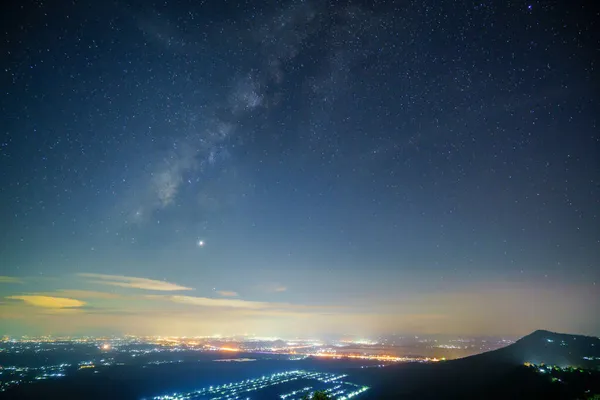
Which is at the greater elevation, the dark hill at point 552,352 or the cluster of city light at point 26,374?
the dark hill at point 552,352

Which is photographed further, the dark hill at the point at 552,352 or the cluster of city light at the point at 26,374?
the cluster of city light at the point at 26,374

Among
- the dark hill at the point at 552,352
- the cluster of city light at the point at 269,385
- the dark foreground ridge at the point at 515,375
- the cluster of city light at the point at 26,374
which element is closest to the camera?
the dark foreground ridge at the point at 515,375

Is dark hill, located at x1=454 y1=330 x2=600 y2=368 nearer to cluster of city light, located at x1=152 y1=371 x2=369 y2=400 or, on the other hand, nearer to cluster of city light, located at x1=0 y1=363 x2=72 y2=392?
cluster of city light, located at x1=152 y1=371 x2=369 y2=400

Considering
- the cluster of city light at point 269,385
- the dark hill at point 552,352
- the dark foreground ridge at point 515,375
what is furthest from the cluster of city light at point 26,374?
the dark hill at point 552,352

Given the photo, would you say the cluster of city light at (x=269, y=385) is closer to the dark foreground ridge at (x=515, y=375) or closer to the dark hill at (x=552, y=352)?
the dark foreground ridge at (x=515, y=375)

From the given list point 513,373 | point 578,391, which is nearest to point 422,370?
point 513,373

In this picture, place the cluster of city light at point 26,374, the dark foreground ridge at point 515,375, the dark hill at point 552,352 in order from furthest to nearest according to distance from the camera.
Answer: the cluster of city light at point 26,374, the dark hill at point 552,352, the dark foreground ridge at point 515,375

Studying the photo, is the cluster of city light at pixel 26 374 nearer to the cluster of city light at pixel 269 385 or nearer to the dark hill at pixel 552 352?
the cluster of city light at pixel 269 385

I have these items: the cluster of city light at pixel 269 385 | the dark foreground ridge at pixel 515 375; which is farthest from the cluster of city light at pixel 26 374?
the dark foreground ridge at pixel 515 375

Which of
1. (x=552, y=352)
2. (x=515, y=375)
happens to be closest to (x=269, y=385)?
(x=515, y=375)

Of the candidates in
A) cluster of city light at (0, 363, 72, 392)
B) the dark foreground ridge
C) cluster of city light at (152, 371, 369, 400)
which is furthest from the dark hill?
cluster of city light at (0, 363, 72, 392)
